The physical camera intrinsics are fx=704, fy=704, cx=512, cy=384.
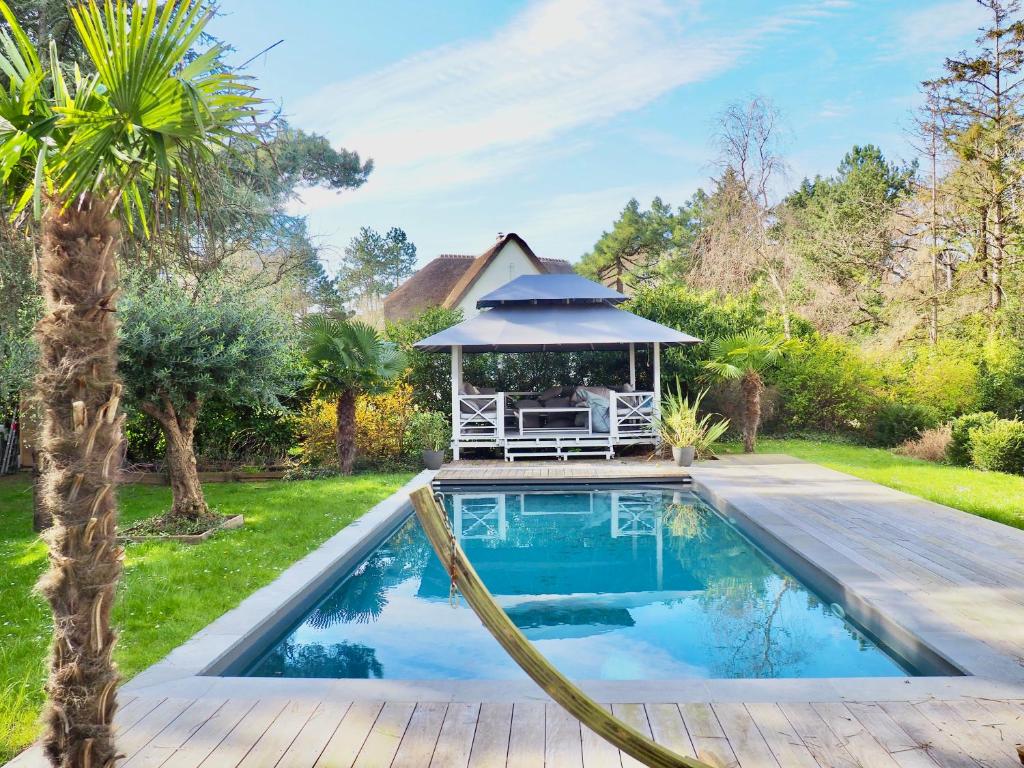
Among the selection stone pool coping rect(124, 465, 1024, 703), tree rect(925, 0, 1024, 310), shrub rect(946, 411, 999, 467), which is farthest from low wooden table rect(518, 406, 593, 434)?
tree rect(925, 0, 1024, 310)

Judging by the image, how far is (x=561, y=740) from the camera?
2762 millimetres

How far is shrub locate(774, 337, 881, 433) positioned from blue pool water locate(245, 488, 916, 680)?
305 inches

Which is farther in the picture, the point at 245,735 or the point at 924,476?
the point at 924,476

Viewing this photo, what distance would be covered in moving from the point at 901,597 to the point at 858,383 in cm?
1161

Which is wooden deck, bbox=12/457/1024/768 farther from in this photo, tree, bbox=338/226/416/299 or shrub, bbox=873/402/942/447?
tree, bbox=338/226/416/299

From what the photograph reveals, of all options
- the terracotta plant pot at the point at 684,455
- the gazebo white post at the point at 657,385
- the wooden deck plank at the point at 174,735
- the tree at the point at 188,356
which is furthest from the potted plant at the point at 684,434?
the wooden deck plank at the point at 174,735

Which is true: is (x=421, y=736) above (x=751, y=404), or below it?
below

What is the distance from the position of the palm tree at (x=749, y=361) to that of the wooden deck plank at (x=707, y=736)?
9.99 m

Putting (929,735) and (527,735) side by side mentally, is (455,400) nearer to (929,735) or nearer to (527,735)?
(527,735)

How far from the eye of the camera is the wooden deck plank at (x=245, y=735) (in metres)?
2.62

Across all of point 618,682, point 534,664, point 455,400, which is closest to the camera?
point 534,664

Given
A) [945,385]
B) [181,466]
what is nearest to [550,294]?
[945,385]

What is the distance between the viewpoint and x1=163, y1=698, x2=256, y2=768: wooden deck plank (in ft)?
8.56

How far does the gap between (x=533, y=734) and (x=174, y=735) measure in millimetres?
1433
